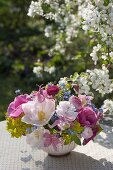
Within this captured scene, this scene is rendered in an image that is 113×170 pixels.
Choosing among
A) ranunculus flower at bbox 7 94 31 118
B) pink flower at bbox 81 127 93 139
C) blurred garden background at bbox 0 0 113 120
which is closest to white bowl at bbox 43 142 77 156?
pink flower at bbox 81 127 93 139

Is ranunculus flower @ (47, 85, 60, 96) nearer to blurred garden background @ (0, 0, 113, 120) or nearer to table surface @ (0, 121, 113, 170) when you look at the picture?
table surface @ (0, 121, 113, 170)

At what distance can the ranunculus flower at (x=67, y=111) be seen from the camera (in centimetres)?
193

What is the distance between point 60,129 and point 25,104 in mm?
189

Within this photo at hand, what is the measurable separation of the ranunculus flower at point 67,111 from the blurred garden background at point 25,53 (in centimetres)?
205

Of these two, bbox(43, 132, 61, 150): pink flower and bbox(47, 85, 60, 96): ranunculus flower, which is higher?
bbox(47, 85, 60, 96): ranunculus flower

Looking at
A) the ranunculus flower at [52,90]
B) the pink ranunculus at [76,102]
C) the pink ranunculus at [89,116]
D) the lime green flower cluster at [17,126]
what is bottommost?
the lime green flower cluster at [17,126]

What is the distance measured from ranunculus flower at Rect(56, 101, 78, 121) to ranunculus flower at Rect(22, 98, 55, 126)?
3 centimetres

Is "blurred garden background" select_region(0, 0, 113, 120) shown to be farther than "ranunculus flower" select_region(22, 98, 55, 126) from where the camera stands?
Yes

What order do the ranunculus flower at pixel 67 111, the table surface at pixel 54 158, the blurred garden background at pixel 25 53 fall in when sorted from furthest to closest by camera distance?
the blurred garden background at pixel 25 53
the table surface at pixel 54 158
the ranunculus flower at pixel 67 111

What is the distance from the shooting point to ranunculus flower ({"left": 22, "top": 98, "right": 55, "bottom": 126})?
1.93 meters

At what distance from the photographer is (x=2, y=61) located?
222 inches

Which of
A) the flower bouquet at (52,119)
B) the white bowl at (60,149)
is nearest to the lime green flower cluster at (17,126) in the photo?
the flower bouquet at (52,119)

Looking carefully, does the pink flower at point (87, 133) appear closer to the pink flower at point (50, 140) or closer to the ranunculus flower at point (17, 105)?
the pink flower at point (50, 140)

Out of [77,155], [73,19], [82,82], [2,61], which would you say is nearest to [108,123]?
[82,82]
